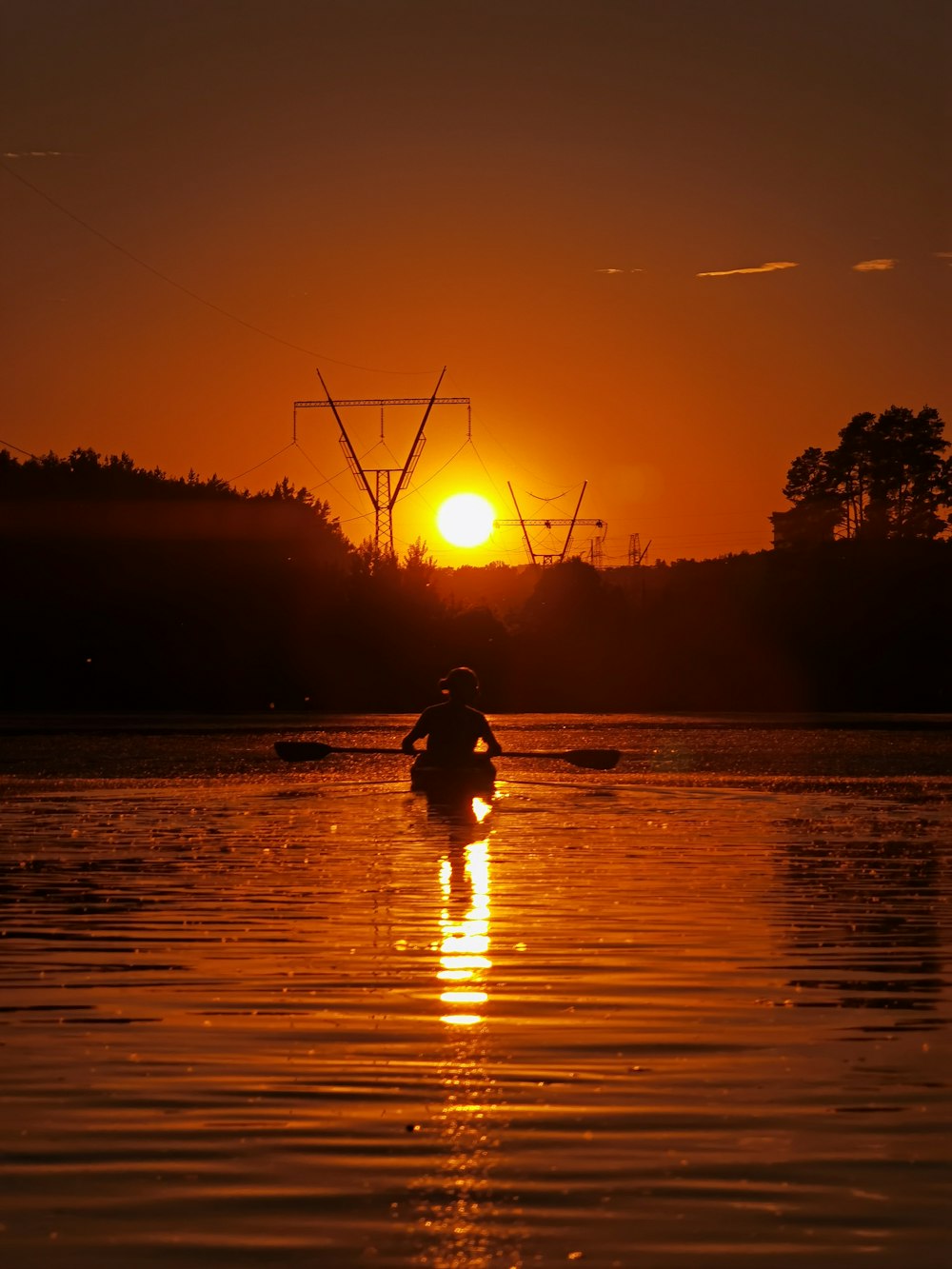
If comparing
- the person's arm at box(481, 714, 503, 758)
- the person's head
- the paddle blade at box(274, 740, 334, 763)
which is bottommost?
the paddle blade at box(274, 740, 334, 763)

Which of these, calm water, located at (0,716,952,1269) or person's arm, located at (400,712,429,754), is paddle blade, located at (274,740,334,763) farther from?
calm water, located at (0,716,952,1269)

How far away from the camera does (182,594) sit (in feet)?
264

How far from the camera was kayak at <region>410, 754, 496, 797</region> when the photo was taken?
1010 inches

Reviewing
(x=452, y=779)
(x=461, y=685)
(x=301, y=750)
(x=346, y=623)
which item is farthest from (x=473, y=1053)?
(x=346, y=623)

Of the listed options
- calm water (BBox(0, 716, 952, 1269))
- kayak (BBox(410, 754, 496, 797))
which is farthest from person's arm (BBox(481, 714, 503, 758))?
calm water (BBox(0, 716, 952, 1269))

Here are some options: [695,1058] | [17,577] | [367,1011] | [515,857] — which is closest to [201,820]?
[515,857]

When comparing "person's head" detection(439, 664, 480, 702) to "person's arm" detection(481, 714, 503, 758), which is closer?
"person's arm" detection(481, 714, 503, 758)

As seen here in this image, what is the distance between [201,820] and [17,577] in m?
59.1

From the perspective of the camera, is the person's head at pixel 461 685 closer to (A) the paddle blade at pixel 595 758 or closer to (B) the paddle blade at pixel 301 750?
(A) the paddle blade at pixel 595 758

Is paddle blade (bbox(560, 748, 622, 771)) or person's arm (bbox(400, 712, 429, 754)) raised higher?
person's arm (bbox(400, 712, 429, 754))

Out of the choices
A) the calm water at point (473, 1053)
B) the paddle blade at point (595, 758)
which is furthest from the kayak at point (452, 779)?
the calm water at point (473, 1053)

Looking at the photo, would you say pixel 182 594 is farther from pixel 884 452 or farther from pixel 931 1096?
pixel 931 1096

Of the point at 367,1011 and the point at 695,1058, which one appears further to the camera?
the point at 367,1011

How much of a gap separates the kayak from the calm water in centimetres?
727
